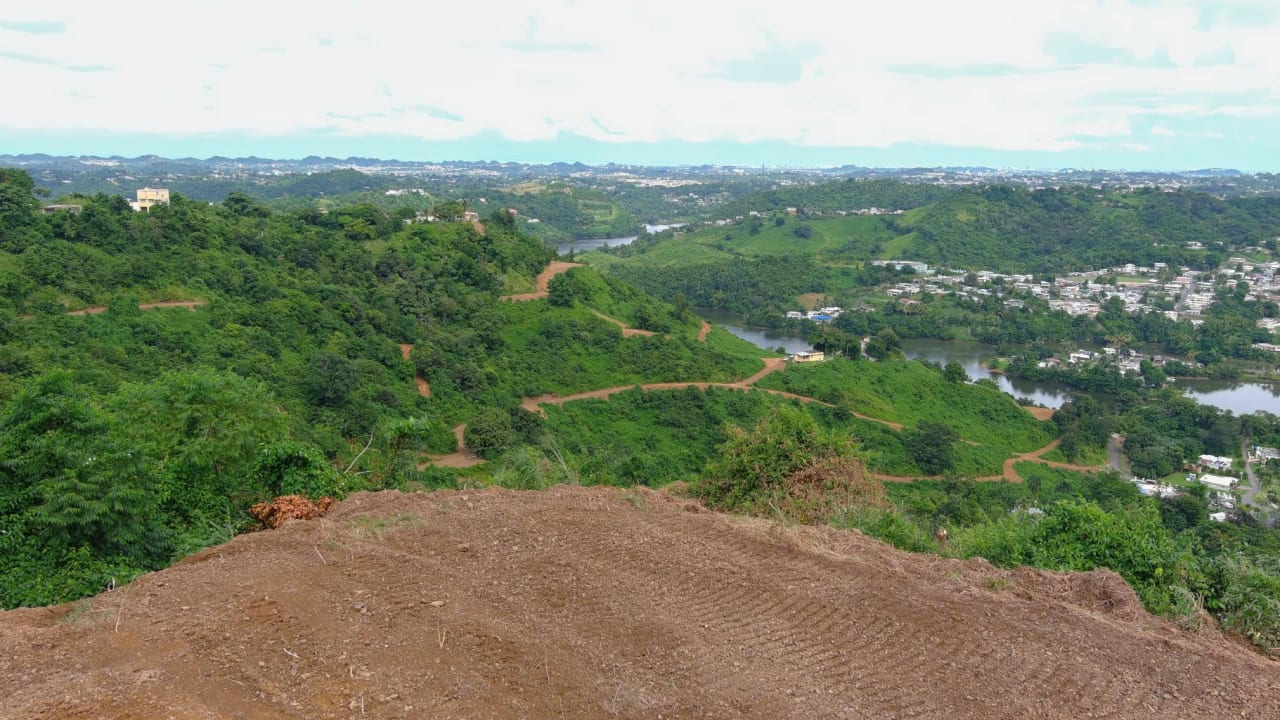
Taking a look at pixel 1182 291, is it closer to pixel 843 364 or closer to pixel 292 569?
pixel 843 364

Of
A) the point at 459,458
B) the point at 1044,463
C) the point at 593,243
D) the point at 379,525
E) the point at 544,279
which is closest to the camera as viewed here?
the point at 379,525

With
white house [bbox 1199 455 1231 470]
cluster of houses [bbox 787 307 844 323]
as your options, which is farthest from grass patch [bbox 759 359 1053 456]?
cluster of houses [bbox 787 307 844 323]

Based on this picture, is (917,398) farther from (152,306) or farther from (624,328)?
(152,306)

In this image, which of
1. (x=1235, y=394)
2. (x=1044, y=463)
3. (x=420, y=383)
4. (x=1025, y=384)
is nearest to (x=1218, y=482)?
(x=1044, y=463)

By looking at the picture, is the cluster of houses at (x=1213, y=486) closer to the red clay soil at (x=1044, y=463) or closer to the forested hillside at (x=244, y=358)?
the red clay soil at (x=1044, y=463)

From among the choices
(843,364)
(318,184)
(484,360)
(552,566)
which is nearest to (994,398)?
(843,364)

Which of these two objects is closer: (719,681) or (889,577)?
(719,681)
